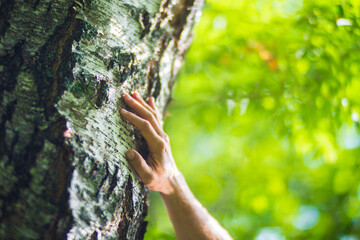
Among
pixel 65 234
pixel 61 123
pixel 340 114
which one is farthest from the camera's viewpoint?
pixel 340 114

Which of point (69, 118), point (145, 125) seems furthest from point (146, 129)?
point (69, 118)

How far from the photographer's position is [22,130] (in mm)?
1030

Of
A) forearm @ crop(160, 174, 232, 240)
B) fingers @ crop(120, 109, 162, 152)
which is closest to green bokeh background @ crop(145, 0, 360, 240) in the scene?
forearm @ crop(160, 174, 232, 240)

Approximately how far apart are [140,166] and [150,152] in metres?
0.14

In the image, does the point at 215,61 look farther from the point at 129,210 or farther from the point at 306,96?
the point at 129,210

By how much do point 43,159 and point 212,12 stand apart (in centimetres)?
229

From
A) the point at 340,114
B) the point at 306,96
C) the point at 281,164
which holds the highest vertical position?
the point at 281,164

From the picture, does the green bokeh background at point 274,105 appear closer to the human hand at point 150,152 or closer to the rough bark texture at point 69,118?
the human hand at point 150,152

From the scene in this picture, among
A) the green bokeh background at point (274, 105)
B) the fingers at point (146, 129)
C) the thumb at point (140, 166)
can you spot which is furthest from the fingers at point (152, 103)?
the green bokeh background at point (274, 105)

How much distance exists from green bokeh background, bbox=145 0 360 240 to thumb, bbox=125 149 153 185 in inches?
15.1

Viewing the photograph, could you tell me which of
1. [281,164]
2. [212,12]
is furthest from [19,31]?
[281,164]

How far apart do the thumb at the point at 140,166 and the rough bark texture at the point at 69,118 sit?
4cm

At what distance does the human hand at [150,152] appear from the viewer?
52.6 inches

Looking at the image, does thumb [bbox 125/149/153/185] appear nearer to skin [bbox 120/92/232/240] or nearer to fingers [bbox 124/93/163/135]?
skin [bbox 120/92/232/240]
